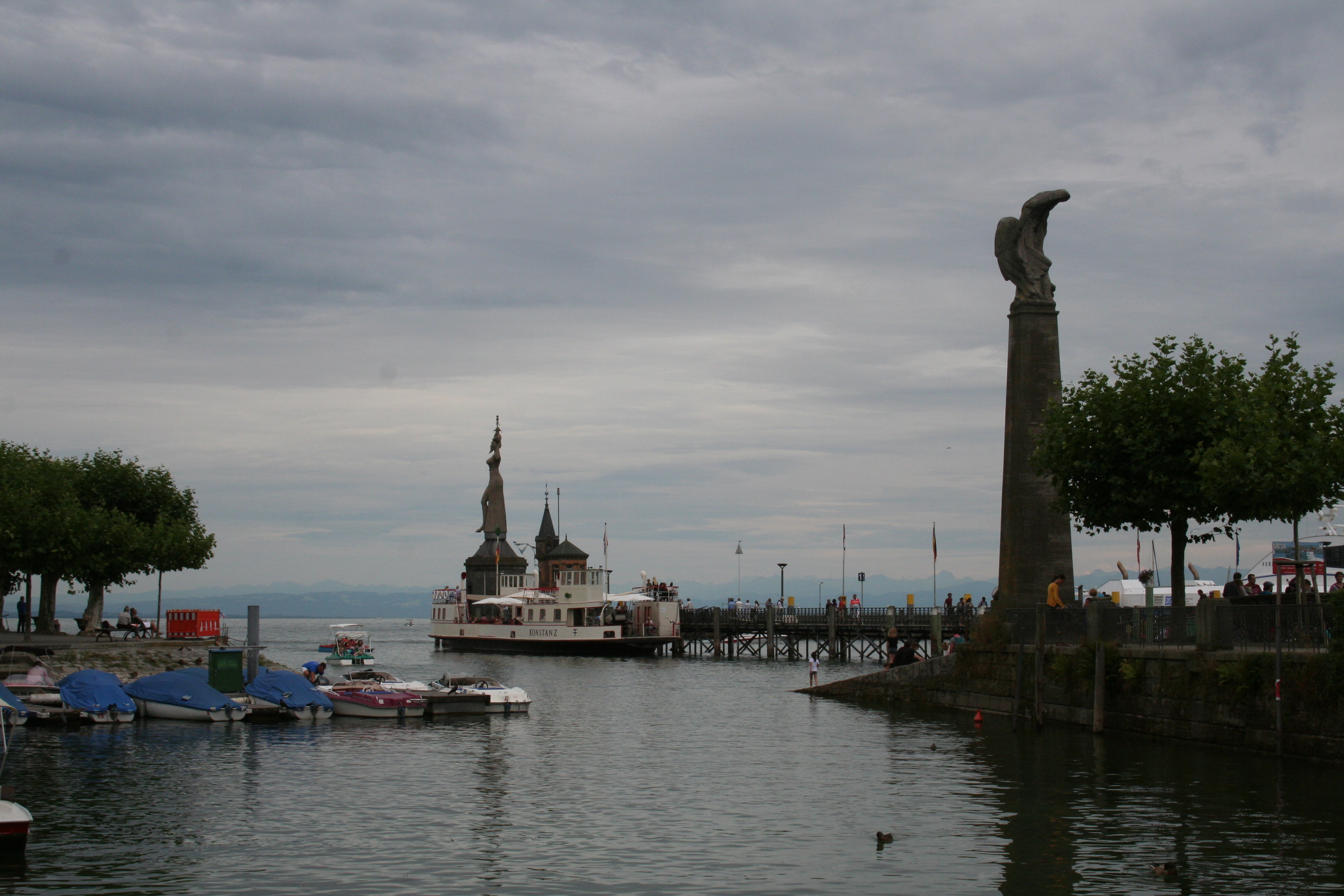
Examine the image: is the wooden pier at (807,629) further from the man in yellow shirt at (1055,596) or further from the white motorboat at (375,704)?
the white motorboat at (375,704)

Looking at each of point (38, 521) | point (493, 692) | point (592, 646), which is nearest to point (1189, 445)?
point (493, 692)

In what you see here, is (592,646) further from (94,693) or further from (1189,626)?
(1189,626)

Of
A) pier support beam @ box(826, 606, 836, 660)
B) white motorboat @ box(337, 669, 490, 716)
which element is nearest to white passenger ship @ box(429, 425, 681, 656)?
pier support beam @ box(826, 606, 836, 660)

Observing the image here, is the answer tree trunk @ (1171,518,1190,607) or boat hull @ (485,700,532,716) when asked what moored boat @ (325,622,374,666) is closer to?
boat hull @ (485,700,532,716)

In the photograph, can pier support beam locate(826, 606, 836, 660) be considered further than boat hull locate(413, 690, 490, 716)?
Yes

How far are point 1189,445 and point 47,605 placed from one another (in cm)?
5627

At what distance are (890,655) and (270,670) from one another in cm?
2571

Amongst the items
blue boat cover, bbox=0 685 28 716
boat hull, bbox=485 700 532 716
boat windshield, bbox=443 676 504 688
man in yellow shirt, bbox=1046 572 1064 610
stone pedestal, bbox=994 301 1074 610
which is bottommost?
boat hull, bbox=485 700 532 716

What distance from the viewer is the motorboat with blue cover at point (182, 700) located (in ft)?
134

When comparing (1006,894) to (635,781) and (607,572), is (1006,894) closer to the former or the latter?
(635,781)

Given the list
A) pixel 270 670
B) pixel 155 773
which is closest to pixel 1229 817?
pixel 155 773

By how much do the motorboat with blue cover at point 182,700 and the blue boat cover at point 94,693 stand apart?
1.77 feet

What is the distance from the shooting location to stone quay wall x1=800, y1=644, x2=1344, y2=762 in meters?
25.9

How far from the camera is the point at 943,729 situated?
38.2 meters
